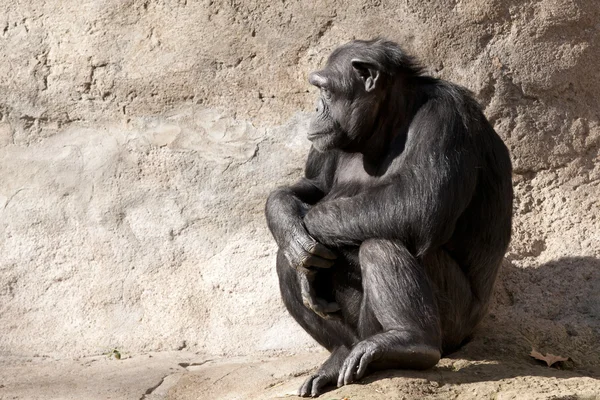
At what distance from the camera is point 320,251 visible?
17.5 feet

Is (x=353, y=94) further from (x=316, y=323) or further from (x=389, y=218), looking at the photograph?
(x=316, y=323)

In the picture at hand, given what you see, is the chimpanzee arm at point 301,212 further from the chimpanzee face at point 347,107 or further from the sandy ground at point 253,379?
the sandy ground at point 253,379

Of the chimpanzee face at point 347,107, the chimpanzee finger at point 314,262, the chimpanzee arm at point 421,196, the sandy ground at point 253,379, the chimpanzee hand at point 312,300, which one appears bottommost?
the sandy ground at point 253,379

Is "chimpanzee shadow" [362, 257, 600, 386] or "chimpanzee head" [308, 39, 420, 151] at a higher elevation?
"chimpanzee head" [308, 39, 420, 151]

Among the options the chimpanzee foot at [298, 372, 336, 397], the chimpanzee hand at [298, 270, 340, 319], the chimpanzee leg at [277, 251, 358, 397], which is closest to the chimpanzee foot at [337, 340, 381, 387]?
the chimpanzee foot at [298, 372, 336, 397]

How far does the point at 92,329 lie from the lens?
6.91m

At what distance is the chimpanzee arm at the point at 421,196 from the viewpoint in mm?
5156

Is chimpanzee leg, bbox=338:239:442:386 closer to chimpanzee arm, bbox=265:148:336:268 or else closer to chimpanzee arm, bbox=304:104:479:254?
chimpanzee arm, bbox=304:104:479:254

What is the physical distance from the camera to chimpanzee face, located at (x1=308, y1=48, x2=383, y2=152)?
17.9 ft

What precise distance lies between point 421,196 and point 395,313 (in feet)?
2.06

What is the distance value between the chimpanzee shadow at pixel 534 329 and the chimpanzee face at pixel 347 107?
134 centimetres

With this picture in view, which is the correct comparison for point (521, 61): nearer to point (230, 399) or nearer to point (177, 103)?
point (177, 103)

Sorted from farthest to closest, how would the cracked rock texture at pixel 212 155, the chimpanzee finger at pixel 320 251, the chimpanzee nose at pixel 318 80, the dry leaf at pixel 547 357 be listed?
1. the cracked rock texture at pixel 212 155
2. the dry leaf at pixel 547 357
3. the chimpanzee nose at pixel 318 80
4. the chimpanzee finger at pixel 320 251

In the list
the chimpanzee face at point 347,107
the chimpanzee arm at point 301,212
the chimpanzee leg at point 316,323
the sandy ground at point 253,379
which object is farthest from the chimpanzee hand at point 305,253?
the sandy ground at point 253,379
